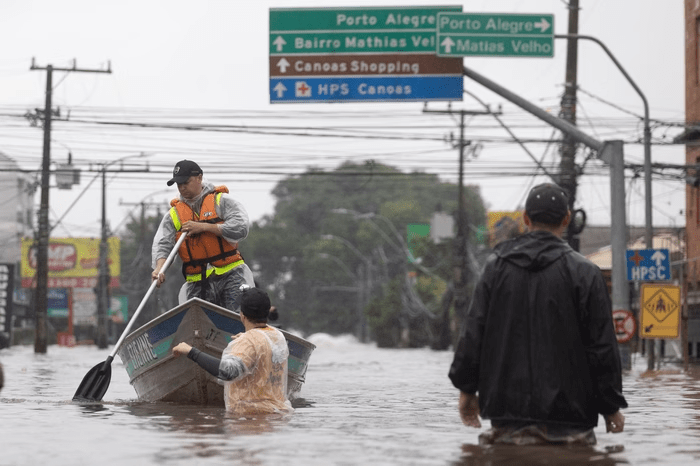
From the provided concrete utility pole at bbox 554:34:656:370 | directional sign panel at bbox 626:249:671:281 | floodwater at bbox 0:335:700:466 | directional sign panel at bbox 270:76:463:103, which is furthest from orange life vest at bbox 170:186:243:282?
directional sign panel at bbox 626:249:671:281

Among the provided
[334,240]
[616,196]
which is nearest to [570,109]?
[616,196]

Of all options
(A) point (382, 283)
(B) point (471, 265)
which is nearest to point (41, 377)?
(B) point (471, 265)

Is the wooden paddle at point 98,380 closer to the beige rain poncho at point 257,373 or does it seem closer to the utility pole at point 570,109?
the beige rain poncho at point 257,373

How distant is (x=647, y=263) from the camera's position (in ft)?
77.0

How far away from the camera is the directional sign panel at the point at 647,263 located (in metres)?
23.4

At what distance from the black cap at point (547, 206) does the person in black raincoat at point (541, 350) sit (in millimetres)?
147

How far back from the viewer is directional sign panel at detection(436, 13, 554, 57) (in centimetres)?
1862

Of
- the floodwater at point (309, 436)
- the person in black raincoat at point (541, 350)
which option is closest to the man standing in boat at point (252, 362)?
the floodwater at point (309, 436)

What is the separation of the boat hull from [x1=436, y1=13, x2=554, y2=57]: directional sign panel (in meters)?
7.94

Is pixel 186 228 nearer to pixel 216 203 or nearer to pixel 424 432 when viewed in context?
pixel 216 203

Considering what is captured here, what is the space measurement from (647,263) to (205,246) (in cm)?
1397

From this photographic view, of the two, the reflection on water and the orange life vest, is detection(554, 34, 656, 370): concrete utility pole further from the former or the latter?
the reflection on water

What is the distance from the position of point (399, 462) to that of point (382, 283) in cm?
8506

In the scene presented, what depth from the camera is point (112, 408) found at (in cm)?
1080
